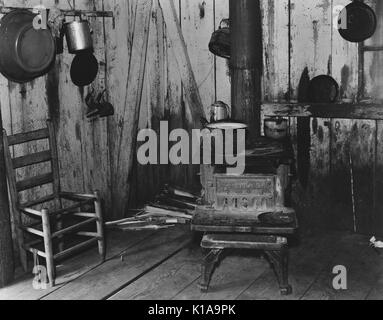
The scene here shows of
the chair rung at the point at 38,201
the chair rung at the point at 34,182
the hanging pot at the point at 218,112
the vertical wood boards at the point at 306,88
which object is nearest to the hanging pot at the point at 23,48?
the chair rung at the point at 34,182

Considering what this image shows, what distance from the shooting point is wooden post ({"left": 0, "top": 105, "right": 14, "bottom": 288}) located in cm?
380

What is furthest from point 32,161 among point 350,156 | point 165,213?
point 350,156

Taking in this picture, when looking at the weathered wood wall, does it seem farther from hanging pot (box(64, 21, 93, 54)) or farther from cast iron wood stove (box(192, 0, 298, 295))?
cast iron wood stove (box(192, 0, 298, 295))

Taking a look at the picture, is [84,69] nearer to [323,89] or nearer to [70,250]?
[70,250]

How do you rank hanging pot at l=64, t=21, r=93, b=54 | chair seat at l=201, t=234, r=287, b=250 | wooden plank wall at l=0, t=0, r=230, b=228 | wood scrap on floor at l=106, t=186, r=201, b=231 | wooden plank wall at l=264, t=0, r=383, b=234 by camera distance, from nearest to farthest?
1. chair seat at l=201, t=234, r=287, b=250
2. hanging pot at l=64, t=21, r=93, b=54
3. wooden plank wall at l=0, t=0, r=230, b=228
4. wooden plank wall at l=264, t=0, r=383, b=234
5. wood scrap on floor at l=106, t=186, r=201, b=231

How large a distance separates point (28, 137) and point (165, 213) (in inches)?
70.7

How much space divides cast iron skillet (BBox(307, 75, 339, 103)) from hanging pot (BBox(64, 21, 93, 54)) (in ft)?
6.30

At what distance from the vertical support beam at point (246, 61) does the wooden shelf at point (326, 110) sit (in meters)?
0.48

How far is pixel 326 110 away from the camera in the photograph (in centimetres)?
480

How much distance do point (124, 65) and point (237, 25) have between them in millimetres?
1307

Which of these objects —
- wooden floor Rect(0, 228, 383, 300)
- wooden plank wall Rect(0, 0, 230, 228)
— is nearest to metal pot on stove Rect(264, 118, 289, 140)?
wooden plank wall Rect(0, 0, 230, 228)

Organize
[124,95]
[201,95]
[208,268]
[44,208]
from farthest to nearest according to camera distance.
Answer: [201,95] → [124,95] → [44,208] → [208,268]
